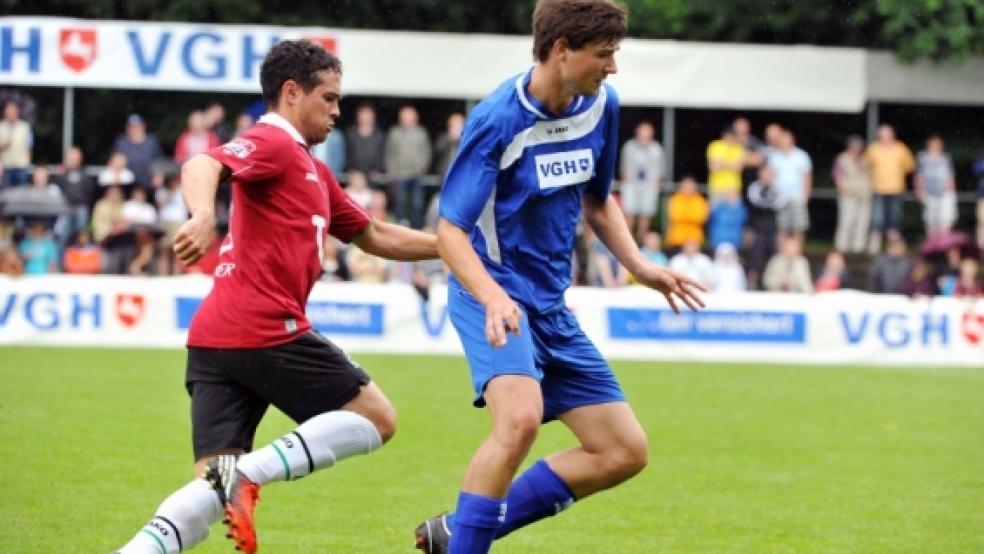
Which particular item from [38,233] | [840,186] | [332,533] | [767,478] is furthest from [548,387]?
[840,186]

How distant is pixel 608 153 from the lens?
6590 mm

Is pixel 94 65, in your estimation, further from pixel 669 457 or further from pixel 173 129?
pixel 669 457

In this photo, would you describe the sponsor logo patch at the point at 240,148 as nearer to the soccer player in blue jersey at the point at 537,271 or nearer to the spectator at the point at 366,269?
the soccer player in blue jersey at the point at 537,271

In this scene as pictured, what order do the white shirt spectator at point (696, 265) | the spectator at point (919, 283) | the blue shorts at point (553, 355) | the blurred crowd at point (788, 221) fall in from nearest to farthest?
1. the blue shorts at point (553, 355)
2. the spectator at point (919, 283)
3. the white shirt spectator at point (696, 265)
4. the blurred crowd at point (788, 221)

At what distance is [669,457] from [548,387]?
4.82 m

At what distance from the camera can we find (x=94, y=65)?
2144cm

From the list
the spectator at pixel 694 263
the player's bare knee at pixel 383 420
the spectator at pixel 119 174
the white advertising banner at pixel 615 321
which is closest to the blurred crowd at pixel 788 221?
the spectator at pixel 694 263

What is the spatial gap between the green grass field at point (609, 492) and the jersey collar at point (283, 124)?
2060mm

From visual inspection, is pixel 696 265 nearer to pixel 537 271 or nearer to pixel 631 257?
pixel 631 257

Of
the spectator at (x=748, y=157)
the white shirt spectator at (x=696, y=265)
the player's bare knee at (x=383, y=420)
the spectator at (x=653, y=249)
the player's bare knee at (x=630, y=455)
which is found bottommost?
the player's bare knee at (x=630, y=455)

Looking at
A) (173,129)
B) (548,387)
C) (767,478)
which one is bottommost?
(767,478)

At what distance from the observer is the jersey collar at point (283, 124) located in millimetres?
6395

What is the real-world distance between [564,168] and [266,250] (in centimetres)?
112

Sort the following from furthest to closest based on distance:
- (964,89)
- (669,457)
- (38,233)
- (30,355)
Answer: (964,89)
(38,233)
(30,355)
(669,457)
